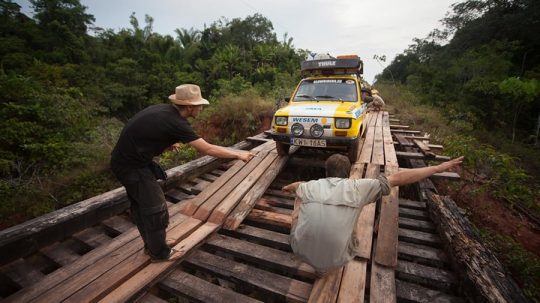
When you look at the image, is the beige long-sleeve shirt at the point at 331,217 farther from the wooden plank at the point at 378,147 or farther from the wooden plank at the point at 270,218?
the wooden plank at the point at 378,147

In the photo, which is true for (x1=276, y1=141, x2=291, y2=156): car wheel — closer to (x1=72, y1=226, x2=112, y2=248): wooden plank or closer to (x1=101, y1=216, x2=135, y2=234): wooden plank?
(x1=101, y1=216, x2=135, y2=234): wooden plank

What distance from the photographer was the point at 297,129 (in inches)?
176

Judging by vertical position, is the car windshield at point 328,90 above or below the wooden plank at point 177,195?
above

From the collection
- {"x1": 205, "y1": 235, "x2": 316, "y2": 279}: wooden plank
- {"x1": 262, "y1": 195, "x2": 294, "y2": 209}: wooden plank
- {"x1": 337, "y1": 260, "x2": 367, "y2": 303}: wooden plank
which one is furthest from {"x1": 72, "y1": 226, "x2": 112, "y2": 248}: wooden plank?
{"x1": 337, "y1": 260, "x2": 367, "y2": 303}: wooden plank

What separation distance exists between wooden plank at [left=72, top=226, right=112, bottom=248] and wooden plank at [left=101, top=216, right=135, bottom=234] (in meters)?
0.10

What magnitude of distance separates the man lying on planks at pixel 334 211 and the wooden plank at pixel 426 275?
2.47ft

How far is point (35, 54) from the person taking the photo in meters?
20.6

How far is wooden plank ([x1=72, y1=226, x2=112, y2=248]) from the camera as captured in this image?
297 cm

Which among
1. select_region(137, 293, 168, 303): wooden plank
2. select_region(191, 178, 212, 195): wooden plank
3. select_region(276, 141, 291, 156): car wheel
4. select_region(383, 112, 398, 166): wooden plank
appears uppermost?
select_region(276, 141, 291, 156): car wheel

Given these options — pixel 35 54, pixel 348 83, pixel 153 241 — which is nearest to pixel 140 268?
pixel 153 241

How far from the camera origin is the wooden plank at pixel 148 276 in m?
2.14

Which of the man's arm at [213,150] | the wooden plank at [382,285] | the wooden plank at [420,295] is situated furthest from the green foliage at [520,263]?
the man's arm at [213,150]

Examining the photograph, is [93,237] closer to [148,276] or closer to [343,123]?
[148,276]

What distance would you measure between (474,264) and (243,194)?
2.73m
